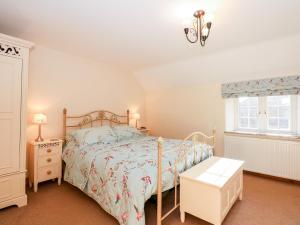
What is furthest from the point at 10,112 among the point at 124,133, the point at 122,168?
the point at 124,133

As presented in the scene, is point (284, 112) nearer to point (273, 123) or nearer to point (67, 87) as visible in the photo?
point (273, 123)

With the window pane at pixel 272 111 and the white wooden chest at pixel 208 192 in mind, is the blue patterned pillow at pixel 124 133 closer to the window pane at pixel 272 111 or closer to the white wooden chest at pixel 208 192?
the white wooden chest at pixel 208 192

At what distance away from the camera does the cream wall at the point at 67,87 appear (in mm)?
3162

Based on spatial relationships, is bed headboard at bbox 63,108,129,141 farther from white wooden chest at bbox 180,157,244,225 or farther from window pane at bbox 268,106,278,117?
window pane at bbox 268,106,278,117

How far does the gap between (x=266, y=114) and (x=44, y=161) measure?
4217 millimetres

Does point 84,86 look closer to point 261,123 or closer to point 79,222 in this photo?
point 79,222

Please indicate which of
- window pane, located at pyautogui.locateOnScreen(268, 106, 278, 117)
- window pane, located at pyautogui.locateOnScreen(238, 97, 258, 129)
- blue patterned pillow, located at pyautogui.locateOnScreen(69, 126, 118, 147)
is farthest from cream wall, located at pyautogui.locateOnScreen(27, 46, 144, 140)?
window pane, located at pyautogui.locateOnScreen(268, 106, 278, 117)

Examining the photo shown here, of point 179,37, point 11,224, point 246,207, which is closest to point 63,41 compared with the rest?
point 179,37

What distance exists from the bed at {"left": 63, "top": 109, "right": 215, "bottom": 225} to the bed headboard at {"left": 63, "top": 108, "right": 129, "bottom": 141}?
27mm

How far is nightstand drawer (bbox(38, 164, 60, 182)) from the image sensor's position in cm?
287

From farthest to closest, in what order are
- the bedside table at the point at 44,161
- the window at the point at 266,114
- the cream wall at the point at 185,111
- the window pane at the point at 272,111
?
the cream wall at the point at 185,111 < the window pane at the point at 272,111 < the window at the point at 266,114 < the bedside table at the point at 44,161

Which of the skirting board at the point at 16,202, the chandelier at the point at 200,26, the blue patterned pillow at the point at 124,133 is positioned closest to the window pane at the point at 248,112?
the chandelier at the point at 200,26

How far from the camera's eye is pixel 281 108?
3475mm

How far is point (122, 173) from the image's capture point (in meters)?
2.00
